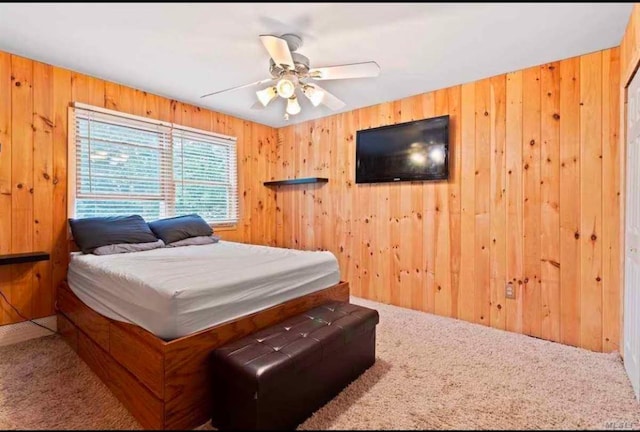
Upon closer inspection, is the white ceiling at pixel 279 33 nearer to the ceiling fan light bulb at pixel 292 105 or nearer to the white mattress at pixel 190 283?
the ceiling fan light bulb at pixel 292 105

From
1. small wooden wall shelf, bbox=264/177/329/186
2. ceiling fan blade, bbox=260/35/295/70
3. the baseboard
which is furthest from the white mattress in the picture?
small wooden wall shelf, bbox=264/177/329/186

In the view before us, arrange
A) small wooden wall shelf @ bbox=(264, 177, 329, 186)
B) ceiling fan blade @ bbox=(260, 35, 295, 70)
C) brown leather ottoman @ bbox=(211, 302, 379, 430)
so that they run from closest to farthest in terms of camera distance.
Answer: brown leather ottoman @ bbox=(211, 302, 379, 430), ceiling fan blade @ bbox=(260, 35, 295, 70), small wooden wall shelf @ bbox=(264, 177, 329, 186)

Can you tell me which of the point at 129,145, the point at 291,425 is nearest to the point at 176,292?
the point at 291,425

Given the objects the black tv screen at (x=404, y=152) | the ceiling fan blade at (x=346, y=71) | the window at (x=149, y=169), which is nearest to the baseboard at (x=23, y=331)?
the window at (x=149, y=169)

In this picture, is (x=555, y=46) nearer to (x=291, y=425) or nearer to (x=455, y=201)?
(x=455, y=201)

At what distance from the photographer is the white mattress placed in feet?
5.01

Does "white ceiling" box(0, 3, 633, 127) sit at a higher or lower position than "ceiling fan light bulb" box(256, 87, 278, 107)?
higher

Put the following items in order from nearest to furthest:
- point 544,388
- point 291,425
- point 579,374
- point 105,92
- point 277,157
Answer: point 291,425, point 544,388, point 579,374, point 105,92, point 277,157

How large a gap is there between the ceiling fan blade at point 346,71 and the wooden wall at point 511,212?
1.27 metres

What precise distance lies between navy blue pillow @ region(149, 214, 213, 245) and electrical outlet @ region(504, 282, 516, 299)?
2918mm

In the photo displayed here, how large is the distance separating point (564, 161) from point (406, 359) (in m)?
1.94

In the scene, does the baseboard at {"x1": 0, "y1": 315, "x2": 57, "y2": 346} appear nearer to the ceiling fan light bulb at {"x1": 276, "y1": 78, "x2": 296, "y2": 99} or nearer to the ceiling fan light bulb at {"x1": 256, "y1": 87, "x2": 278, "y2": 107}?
the ceiling fan light bulb at {"x1": 256, "y1": 87, "x2": 278, "y2": 107}

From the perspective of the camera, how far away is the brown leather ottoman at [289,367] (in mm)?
1147

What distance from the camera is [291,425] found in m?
1.04
